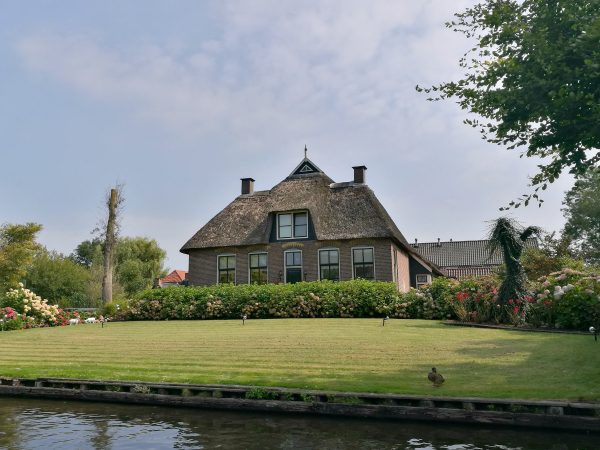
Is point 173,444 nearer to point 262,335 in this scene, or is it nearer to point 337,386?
point 337,386

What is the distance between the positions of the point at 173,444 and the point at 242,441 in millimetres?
1055

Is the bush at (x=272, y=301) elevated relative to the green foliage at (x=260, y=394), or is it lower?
elevated

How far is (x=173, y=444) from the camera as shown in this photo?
26.8ft

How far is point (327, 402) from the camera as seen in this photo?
9.79m

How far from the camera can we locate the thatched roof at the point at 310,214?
30.7 m

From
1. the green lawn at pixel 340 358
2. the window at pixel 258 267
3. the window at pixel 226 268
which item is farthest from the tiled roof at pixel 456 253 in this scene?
the green lawn at pixel 340 358

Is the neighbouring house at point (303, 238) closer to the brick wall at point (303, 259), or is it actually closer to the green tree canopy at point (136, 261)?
the brick wall at point (303, 259)

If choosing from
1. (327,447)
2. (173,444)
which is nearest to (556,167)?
(327,447)

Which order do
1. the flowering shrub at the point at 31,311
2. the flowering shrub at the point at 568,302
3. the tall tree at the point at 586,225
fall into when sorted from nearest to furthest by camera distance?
the flowering shrub at the point at 568,302
the flowering shrub at the point at 31,311
the tall tree at the point at 586,225

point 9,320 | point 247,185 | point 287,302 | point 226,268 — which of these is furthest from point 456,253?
point 9,320

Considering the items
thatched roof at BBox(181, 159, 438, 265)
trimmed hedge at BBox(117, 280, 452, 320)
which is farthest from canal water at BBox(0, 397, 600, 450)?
thatched roof at BBox(181, 159, 438, 265)

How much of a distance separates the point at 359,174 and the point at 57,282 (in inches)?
1084

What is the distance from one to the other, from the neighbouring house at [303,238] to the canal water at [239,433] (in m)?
20.7

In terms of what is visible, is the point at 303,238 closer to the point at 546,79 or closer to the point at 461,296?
the point at 461,296
